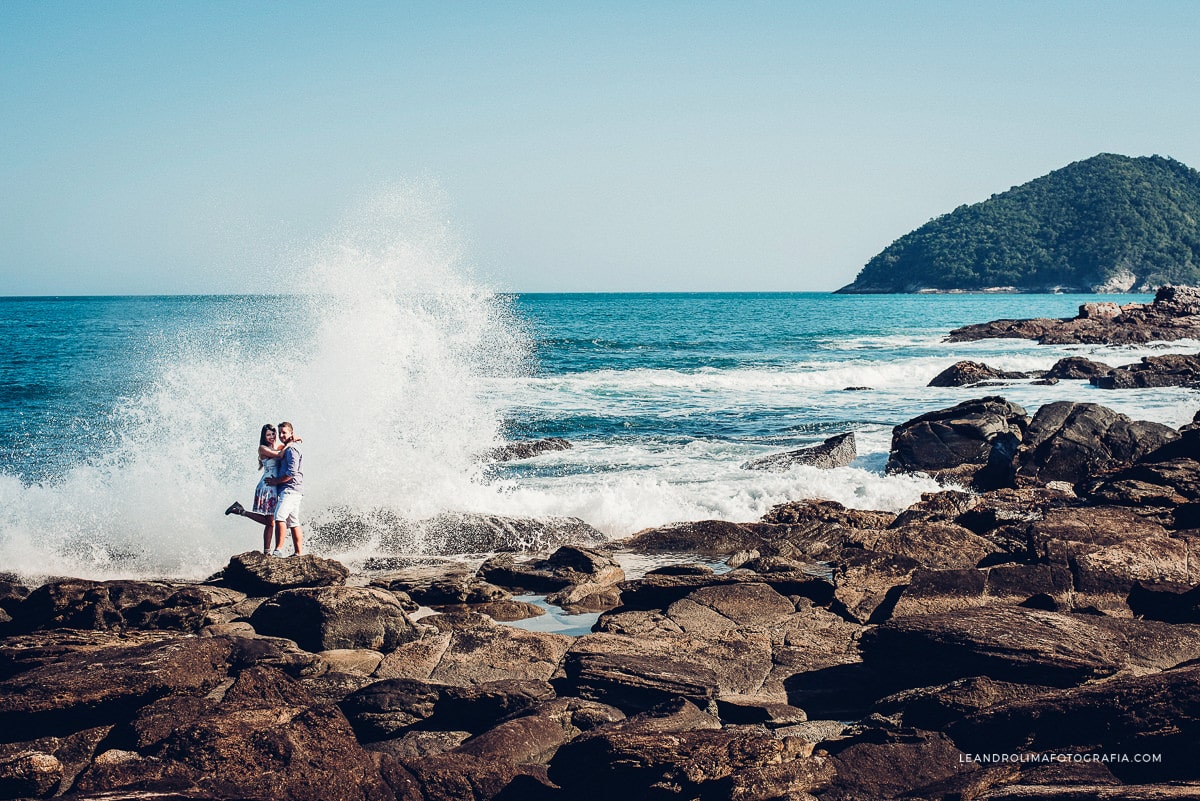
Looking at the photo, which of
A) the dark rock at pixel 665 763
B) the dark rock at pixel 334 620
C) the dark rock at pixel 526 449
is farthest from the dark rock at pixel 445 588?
the dark rock at pixel 526 449

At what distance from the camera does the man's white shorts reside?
10.3 meters

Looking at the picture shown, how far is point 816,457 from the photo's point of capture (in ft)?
50.0

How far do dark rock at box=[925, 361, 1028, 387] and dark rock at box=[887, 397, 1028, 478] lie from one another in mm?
12629

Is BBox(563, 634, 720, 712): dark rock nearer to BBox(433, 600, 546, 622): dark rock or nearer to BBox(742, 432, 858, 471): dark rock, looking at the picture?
BBox(433, 600, 546, 622): dark rock

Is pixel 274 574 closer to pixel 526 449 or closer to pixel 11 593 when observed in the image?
pixel 11 593

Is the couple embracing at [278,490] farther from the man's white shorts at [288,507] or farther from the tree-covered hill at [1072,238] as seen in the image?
the tree-covered hill at [1072,238]

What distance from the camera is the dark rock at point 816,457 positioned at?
49.4ft

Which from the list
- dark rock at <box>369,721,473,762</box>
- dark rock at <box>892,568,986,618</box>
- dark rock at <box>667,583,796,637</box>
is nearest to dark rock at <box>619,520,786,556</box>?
dark rock at <box>667,583,796,637</box>

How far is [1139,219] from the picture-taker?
12962 centimetres

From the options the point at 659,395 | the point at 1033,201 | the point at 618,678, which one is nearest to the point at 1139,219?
the point at 1033,201

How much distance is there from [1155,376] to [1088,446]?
45.6 ft

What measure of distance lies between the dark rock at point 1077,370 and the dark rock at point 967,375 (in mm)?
1135

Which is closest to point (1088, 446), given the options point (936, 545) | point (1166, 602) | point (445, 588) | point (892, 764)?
point (936, 545)

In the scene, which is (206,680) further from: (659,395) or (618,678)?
(659,395)
